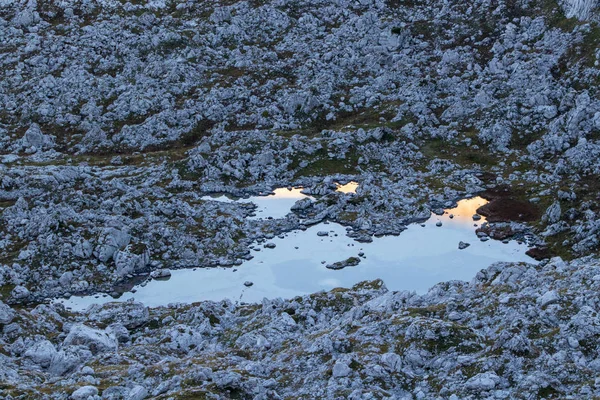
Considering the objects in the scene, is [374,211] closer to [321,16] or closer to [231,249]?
[231,249]

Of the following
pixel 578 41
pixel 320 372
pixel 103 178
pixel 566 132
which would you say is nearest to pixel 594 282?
pixel 320 372

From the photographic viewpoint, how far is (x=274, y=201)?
275 ft

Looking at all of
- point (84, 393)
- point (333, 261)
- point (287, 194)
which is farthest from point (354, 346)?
point (287, 194)

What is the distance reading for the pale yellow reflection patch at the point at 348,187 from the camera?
85.6 metres

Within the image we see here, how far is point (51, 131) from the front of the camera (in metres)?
102

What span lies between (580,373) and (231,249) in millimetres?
45009

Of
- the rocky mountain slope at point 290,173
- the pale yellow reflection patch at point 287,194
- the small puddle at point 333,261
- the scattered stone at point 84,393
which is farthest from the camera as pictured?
the pale yellow reflection patch at point 287,194

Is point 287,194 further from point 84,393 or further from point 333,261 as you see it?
point 84,393

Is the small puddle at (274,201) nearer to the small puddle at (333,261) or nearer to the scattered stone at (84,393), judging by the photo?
the small puddle at (333,261)

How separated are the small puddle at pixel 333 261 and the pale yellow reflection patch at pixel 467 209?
226mm

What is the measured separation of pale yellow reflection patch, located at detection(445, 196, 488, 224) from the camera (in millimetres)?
78556

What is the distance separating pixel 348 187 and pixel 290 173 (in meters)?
7.99

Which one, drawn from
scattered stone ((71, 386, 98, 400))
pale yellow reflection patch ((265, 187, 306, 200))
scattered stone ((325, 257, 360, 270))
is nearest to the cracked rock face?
scattered stone ((71, 386, 98, 400))

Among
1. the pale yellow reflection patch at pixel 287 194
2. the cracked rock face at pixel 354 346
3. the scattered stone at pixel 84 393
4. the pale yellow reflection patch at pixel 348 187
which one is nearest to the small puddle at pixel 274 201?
the pale yellow reflection patch at pixel 287 194
